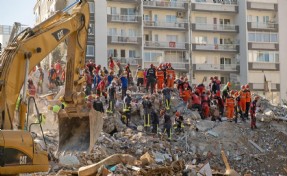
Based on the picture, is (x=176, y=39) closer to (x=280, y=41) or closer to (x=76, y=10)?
(x=280, y=41)

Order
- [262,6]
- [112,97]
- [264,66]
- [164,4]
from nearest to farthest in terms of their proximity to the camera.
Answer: [112,97], [164,4], [264,66], [262,6]

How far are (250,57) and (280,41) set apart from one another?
4303mm

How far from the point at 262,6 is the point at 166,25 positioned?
10870mm

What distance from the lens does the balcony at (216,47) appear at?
173ft

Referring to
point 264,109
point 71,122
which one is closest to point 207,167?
point 71,122

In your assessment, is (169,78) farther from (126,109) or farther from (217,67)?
(217,67)

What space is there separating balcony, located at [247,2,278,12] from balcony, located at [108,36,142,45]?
1265cm

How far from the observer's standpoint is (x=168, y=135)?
77.2 feet

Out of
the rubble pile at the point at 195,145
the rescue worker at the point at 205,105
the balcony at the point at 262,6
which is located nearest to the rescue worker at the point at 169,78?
the rubble pile at the point at 195,145

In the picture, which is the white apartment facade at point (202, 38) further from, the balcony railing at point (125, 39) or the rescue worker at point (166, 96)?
the rescue worker at point (166, 96)

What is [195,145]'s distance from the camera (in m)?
24.0

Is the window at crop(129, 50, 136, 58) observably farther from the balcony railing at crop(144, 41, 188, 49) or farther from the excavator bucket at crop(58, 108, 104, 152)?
the excavator bucket at crop(58, 108, 104, 152)

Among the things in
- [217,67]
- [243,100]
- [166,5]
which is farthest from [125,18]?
[243,100]

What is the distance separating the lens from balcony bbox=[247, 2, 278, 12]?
54844 mm
